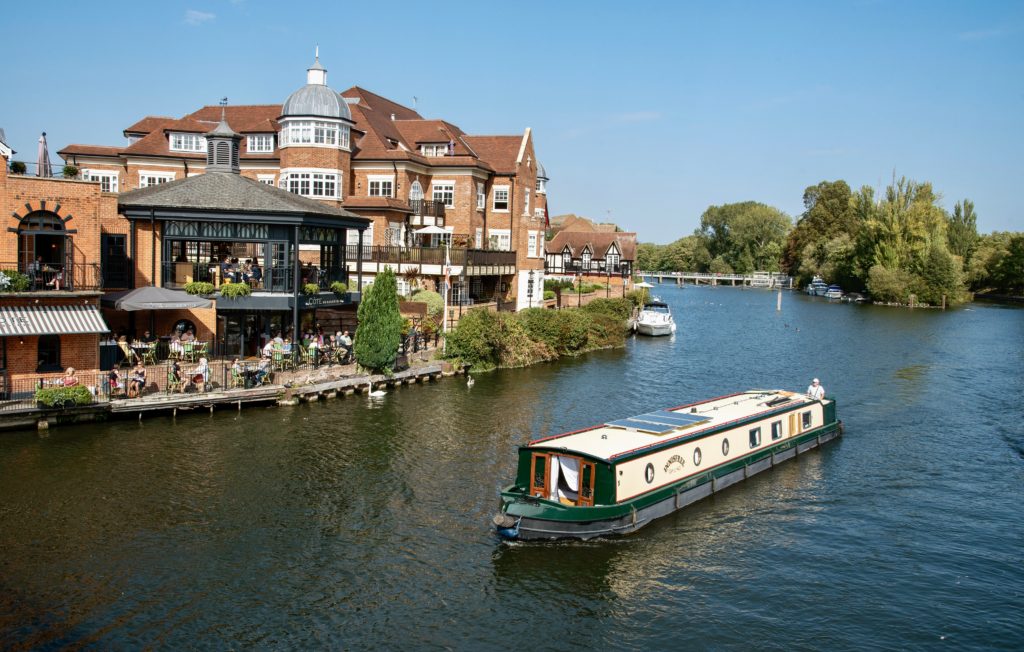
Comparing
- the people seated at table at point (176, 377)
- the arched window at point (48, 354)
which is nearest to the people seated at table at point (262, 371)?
the people seated at table at point (176, 377)

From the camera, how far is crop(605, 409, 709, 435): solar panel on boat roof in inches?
992

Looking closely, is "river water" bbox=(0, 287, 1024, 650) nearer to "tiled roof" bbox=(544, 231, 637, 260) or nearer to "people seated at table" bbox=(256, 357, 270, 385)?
"people seated at table" bbox=(256, 357, 270, 385)

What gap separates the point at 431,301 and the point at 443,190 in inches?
493

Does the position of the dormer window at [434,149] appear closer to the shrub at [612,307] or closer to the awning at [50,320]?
the shrub at [612,307]

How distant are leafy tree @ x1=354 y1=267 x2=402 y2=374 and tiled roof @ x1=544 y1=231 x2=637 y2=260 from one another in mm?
66239

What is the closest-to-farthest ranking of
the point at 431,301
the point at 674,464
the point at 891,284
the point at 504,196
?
the point at 674,464 → the point at 431,301 → the point at 504,196 → the point at 891,284

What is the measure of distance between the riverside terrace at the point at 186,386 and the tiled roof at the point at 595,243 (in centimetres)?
6386

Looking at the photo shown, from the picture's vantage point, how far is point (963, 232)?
136m

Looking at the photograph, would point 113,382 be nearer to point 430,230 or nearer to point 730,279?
point 430,230

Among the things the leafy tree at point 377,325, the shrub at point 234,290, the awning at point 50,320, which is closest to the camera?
the awning at point 50,320

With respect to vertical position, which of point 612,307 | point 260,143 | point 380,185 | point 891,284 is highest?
point 260,143

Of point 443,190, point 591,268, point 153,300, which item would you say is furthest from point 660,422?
point 591,268

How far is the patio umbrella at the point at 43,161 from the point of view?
103ft

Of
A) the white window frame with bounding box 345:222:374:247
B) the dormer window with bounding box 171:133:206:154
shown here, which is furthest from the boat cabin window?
the dormer window with bounding box 171:133:206:154
